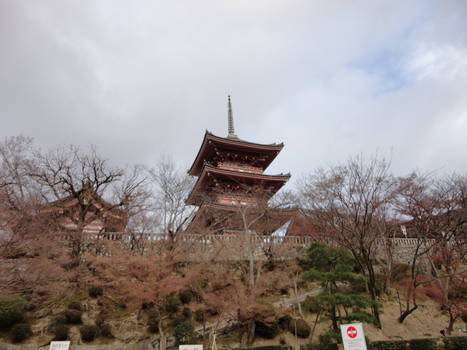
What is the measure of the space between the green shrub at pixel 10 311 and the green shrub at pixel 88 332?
8.25 feet

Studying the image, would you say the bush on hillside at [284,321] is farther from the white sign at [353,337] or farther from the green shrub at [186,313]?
the white sign at [353,337]

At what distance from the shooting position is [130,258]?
11.6m

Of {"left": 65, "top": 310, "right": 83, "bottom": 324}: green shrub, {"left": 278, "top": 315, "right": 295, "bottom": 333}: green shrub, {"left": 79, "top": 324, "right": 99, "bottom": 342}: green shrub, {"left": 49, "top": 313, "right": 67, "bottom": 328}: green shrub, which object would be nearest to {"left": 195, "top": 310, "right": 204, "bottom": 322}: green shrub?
{"left": 278, "top": 315, "right": 295, "bottom": 333}: green shrub

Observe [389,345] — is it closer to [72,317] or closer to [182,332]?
[182,332]

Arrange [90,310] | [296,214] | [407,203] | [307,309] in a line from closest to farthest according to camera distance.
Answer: [90,310] < [307,309] < [407,203] < [296,214]

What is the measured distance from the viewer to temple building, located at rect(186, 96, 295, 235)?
768 inches

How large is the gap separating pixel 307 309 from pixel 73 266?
1143 cm

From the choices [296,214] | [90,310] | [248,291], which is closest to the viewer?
[248,291]

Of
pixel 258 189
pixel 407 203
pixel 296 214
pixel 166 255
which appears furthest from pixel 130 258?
pixel 407 203

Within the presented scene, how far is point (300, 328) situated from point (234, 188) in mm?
12820

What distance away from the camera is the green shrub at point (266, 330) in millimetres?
13102

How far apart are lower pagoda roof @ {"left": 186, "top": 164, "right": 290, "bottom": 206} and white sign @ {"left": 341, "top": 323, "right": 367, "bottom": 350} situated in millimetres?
14918

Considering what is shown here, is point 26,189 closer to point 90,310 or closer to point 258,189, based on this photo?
point 90,310

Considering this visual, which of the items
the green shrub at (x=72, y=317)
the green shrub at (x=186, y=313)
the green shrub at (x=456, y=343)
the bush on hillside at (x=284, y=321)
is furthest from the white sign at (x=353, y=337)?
the green shrub at (x=72, y=317)
